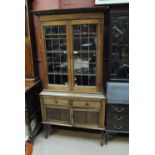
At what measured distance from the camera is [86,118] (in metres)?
2.37

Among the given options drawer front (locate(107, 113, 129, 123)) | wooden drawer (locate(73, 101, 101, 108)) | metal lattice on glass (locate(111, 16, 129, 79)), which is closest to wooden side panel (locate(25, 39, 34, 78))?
wooden drawer (locate(73, 101, 101, 108))

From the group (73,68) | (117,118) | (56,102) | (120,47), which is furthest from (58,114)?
(120,47)

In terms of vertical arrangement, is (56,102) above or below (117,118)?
above

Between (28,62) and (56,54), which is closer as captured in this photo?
(56,54)

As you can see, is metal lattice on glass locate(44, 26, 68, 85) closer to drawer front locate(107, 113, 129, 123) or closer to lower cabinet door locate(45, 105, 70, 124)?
lower cabinet door locate(45, 105, 70, 124)

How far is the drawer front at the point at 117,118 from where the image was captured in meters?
2.24

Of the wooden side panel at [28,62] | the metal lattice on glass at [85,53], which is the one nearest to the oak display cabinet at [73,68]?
the metal lattice on glass at [85,53]

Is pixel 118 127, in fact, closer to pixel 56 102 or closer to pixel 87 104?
pixel 87 104

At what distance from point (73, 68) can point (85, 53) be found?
0.27 metres

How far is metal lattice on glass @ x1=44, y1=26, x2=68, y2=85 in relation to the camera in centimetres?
226

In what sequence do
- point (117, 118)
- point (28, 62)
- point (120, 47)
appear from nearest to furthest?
point (120, 47), point (117, 118), point (28, 62)

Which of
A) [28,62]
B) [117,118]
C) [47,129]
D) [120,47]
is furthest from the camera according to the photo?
[47,129]
